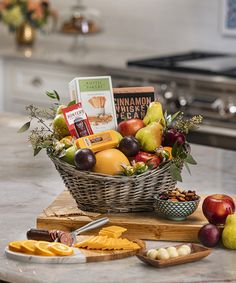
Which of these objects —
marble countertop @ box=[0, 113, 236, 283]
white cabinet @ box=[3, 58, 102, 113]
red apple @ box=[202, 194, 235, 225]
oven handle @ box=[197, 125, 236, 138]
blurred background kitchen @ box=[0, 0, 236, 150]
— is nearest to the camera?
marble countertop @ box=[0, 113, 236, 283]

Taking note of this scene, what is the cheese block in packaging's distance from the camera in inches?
90.7

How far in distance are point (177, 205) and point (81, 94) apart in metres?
0.41

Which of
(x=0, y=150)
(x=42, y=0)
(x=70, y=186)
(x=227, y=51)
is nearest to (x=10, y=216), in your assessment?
(x=70, y=186)

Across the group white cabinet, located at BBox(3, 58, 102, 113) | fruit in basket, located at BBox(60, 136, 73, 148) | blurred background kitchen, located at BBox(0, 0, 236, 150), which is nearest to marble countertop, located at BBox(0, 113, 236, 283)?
fruit in basket, located at BBox(60, 136, 73, 148)

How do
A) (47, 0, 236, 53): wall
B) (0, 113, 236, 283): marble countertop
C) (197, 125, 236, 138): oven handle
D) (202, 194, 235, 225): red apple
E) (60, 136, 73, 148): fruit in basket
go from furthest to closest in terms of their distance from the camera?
(47, 0, 236, 53): wall → (197, 125, 236, 138): oven handle → (60, 136, 73, 148): fruit in basket → (202, 194, 235, 225): red apple → (0, 113, 236, 283): marble countertop

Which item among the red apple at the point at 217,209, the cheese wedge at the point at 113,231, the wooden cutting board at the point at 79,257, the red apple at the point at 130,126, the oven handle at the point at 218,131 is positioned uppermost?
the red apple at the point at 130,126

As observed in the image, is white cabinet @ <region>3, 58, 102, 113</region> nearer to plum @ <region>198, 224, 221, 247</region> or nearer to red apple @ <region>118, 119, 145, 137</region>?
red apple @ <region>118, 119, 145, 137</region>

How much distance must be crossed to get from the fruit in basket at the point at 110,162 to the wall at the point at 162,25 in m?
3.15

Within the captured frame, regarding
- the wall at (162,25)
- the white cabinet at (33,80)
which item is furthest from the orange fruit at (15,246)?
the wall at (162,25)

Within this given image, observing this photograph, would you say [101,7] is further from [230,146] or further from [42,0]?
[230,146]

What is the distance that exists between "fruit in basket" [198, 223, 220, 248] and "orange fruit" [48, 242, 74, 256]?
0.32m

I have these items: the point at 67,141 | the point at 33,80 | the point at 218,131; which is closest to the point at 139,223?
the point at 67,141

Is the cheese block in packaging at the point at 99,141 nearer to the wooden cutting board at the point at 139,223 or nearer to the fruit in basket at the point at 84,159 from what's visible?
the fruit in basket at the point at 84,159

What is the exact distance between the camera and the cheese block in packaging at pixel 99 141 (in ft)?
7.55
